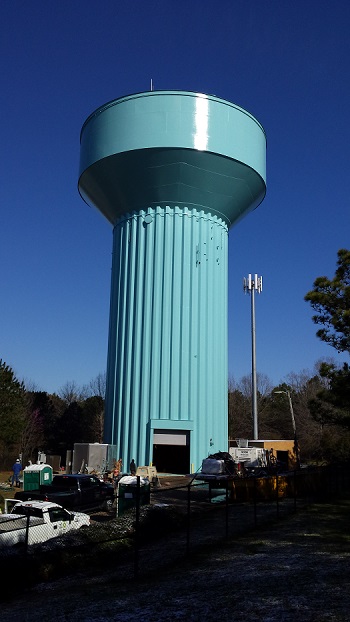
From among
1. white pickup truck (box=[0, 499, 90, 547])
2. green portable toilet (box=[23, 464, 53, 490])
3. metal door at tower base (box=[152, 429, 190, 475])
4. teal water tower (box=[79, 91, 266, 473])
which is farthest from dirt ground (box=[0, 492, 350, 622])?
teal water tower (box=[79, 91, 266, 473])

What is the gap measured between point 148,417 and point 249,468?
250 inches

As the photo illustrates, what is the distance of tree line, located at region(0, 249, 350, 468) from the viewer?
23.8 metres

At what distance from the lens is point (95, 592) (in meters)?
10.2

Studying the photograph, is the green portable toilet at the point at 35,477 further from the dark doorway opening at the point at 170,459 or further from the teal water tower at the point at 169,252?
the dark doorway opening at the point at 170,459

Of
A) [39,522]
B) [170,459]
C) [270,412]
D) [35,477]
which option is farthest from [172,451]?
[270,412]

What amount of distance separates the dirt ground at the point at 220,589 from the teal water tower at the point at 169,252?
53.4 feet

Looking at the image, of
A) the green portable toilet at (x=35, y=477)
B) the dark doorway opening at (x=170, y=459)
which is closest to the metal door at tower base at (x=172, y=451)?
the dark doorway opening at (x=170, y=459)

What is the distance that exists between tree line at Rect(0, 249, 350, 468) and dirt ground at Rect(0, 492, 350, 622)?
35.5ft

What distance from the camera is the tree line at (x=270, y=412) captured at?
23.8 metres

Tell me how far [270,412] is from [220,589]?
6744 centimetres

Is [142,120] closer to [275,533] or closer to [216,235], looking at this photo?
[216,235]

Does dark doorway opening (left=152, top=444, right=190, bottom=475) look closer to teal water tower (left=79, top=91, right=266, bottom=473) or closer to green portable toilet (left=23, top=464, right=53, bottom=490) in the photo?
teal water tower (left=79, top=91, right=266, bottom=473)

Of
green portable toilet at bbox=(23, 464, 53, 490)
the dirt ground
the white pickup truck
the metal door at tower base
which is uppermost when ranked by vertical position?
the metal door at tower base

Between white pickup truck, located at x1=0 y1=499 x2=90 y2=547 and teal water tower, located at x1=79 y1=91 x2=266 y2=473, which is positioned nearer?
white pickup truck, located at x1=0 y1=499 x2=90 y2=547
